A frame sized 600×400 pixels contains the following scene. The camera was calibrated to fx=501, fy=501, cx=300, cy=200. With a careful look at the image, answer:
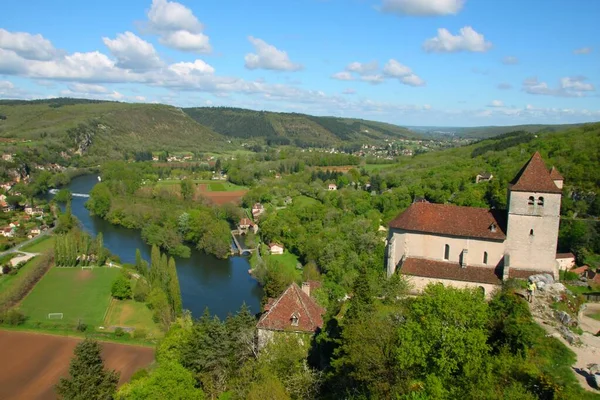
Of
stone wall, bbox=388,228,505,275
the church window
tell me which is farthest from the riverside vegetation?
stone wall, bbox=388,228,505,275

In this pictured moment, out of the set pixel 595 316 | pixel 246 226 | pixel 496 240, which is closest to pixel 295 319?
pixel 496 240

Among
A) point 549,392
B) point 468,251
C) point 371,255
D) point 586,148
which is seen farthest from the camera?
point 586,148

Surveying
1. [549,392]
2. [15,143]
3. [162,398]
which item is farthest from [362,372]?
[15,143]

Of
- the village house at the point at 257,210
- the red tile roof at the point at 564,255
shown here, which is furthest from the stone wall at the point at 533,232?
the village house at the point at 257,210

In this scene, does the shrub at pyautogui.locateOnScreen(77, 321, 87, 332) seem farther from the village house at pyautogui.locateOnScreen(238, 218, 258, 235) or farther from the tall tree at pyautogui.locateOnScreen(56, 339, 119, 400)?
the village house at pyautogui.locateOnScreen(238, 218, 258, 235)

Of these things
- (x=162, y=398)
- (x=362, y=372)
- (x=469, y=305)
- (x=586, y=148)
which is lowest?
(x=162, y=398)

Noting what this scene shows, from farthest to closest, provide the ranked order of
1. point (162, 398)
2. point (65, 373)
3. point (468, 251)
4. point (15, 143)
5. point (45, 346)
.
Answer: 1. point (15, 143)
2. point (45, 346)
3. point (65, 373)
4. point (468, 251)
5. point (162, 398)

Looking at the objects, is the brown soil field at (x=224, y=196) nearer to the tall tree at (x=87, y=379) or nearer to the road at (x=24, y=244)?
the road at (x=24, y=244)

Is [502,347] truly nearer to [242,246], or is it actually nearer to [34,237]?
[242,246]
